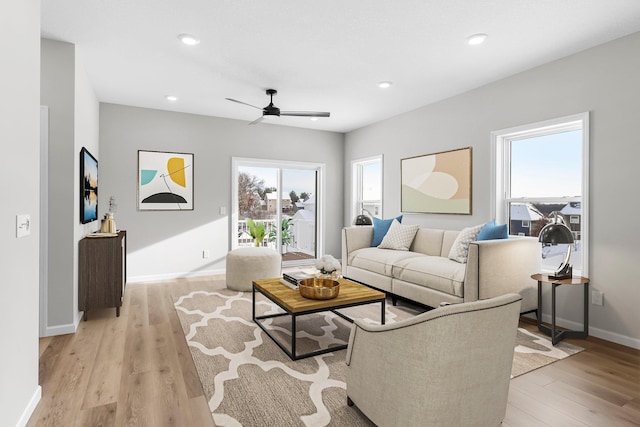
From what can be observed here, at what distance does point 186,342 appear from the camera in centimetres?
294

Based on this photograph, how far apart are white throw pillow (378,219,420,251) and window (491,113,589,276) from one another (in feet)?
3.53

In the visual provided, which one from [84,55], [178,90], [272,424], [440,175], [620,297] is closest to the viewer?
[272,424]

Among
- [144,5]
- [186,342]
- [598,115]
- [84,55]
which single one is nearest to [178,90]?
[84,55]

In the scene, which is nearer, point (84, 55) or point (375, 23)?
point (375, 23)

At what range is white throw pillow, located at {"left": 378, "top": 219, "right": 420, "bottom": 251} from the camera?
15.5ft

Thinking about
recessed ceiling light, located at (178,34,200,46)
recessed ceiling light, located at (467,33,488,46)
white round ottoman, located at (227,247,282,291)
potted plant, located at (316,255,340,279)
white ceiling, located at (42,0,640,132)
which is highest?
white ceiling, located at (42,0,640,132)

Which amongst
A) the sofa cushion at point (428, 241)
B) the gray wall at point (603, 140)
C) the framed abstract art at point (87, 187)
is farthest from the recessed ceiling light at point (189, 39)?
the sofa cushion at point (428, 241)

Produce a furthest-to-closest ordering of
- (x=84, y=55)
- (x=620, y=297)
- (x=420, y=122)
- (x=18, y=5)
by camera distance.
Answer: (x=420, y=122), (x=84, y=55), (x=620, y=297), (x=18, y=5)

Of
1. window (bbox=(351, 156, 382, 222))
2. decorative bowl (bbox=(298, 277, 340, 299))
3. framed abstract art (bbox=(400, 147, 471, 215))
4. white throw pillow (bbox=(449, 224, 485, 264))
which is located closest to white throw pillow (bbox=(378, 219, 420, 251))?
framed abstract art (bbox=(400, 147, 471, 215))

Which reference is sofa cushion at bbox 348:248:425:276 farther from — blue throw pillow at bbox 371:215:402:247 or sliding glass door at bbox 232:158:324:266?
sliding glass door at bbox 232:158:324:266

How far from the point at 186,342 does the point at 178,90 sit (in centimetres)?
304

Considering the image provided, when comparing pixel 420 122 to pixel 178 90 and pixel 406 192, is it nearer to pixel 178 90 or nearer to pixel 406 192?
pixel 406 192

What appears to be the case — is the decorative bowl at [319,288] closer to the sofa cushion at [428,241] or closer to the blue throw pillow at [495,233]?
the blue throw pillow at [495,233]

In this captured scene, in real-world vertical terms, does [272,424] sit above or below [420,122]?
below
